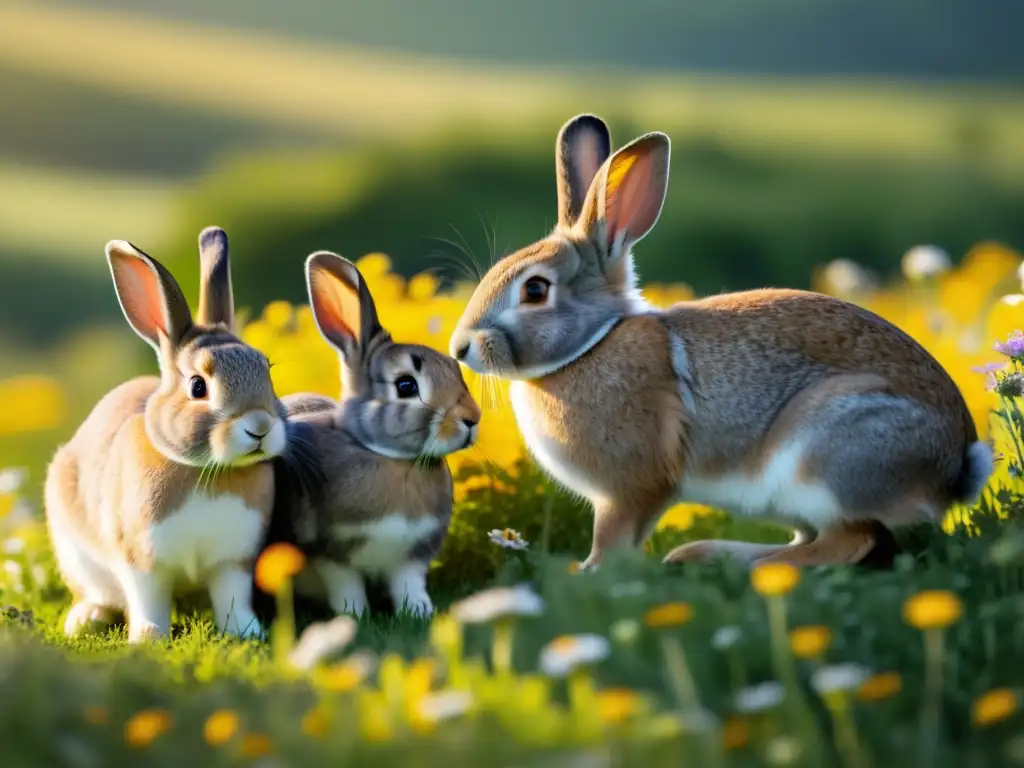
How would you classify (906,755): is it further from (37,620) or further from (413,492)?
(37,620)

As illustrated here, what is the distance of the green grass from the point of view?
319cm

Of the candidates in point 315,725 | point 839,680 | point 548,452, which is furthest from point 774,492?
point 315,725

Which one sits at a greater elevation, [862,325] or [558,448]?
[862,325]

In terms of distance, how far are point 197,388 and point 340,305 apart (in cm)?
72

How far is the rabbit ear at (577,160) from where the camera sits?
5449 millimetres

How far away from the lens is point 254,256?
13.3 meters

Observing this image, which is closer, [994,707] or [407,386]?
[994,707]

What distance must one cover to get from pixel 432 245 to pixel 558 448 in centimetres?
839

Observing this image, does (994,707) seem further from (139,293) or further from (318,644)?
(139,293)

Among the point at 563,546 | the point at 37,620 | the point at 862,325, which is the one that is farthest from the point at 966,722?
the point at 37,620

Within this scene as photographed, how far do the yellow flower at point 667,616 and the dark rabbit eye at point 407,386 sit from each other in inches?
60.6

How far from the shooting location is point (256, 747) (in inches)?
128

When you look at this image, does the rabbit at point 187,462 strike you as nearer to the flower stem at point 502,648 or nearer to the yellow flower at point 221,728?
the flower stem at point 502,648

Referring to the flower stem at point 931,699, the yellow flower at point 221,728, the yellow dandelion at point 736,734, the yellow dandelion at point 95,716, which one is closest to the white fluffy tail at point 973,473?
the flower stem at point 931,699
